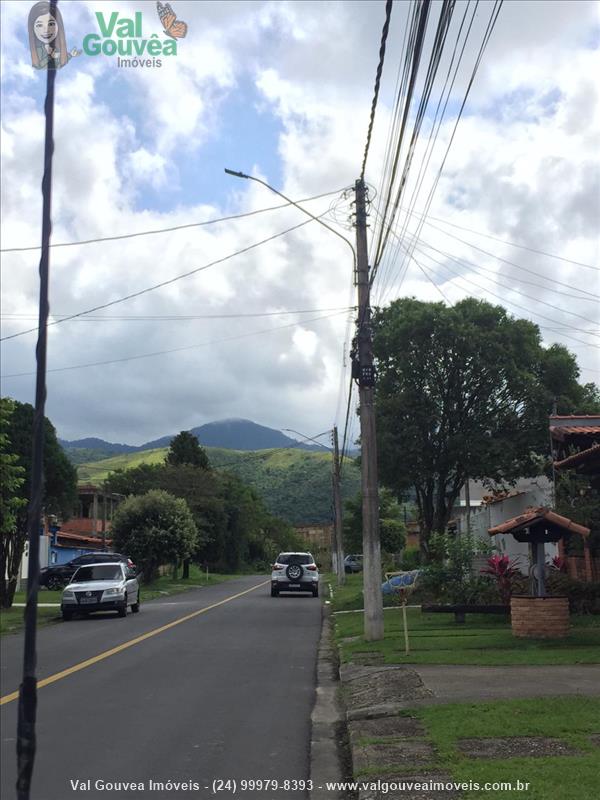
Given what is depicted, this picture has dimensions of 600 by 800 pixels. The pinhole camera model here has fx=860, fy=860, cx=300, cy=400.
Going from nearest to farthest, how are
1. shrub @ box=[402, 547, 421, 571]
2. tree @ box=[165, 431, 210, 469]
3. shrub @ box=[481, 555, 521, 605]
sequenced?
1. shrub @ box=[481, 555, 521, 605]
2. shrub @ box=[402, 547, 421, 571]
3. tree @ box=[165, 431, 210, 469]

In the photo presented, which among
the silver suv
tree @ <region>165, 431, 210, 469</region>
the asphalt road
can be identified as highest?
tree @ <region>165, 431, 210, 469</region>

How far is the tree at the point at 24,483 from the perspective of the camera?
25.0 m

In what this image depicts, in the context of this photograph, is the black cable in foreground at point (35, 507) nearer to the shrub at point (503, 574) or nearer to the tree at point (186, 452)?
the shrub at point (503, 574)

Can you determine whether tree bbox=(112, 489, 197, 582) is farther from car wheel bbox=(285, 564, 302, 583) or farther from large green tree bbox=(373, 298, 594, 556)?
large green tree bbox=(373, 298, 594, 556)

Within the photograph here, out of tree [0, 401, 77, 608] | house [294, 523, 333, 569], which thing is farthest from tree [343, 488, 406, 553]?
house [294, 523, 333, 569]

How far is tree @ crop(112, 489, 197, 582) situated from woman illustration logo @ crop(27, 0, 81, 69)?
40.1 metres

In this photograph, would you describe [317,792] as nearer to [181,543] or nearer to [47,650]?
[47,650]

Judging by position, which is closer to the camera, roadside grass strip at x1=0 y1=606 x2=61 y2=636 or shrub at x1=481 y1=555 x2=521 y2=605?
shrub at x1=481 y1=555 x2=521 y2=605

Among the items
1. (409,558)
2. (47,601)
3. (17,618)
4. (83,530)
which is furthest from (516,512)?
(83,530)

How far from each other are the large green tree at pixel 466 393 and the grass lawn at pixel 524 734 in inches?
642

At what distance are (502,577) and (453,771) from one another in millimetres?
11708

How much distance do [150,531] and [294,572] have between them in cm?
1266

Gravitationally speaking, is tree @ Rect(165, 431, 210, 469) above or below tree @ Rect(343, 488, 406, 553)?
above

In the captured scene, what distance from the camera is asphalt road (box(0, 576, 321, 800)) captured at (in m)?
7.04
